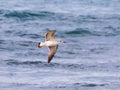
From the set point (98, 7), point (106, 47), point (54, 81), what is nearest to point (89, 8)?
point (98, 7)

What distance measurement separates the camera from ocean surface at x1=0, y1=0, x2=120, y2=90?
13297mm

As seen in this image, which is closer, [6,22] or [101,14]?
[6,22]

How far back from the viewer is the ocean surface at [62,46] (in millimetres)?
13297

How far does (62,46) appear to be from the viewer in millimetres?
18156

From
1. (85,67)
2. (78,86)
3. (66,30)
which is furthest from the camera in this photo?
(66,30)

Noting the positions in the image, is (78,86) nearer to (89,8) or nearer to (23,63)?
(23,63)

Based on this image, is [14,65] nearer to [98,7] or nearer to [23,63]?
[23,63]

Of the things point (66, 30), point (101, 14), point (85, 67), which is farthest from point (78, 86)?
point (101, 14)

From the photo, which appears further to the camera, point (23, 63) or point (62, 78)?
point (23, 63)

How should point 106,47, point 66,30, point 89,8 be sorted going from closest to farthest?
point 106,47 < point 66,30 < point 89,8

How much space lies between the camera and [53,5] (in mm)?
28422

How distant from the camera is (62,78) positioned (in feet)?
44.4

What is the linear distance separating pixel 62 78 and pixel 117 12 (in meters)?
13.0

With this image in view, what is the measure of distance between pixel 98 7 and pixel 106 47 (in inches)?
417
